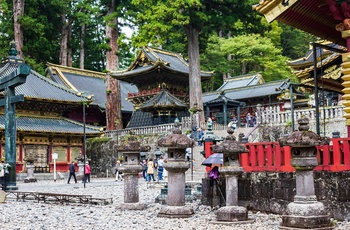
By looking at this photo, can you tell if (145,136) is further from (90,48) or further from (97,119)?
(90,48)

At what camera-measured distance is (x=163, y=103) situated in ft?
123

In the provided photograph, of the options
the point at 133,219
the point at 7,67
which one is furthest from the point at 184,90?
the point at 133,219

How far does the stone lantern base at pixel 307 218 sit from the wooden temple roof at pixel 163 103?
28.6 m

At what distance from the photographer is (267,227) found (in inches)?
376

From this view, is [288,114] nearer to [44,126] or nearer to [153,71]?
[153,71]

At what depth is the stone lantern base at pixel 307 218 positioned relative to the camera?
8727 mm

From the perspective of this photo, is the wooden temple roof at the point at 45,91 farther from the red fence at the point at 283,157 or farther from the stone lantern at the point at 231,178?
the stone lantern at the point at 231,178

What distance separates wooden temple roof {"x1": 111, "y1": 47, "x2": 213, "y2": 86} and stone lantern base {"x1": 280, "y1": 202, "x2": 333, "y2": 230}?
2990 centimetres

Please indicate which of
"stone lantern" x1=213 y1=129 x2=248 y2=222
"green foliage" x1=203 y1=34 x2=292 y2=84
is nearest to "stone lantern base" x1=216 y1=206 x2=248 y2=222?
"stone lantern" x1=213 y1=129 x2=248 y2=222

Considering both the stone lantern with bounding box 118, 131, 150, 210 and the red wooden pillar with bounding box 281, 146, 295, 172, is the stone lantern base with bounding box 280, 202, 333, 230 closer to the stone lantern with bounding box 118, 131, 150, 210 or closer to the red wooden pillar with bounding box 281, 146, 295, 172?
the red wooden pillar with bounding box 281, 146, 295, 172

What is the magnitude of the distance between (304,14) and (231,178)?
16.1 feet

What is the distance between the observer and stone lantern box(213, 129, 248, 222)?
34.0ft

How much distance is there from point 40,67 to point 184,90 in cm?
1498

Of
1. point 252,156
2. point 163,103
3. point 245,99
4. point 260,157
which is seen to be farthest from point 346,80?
point 245,99
